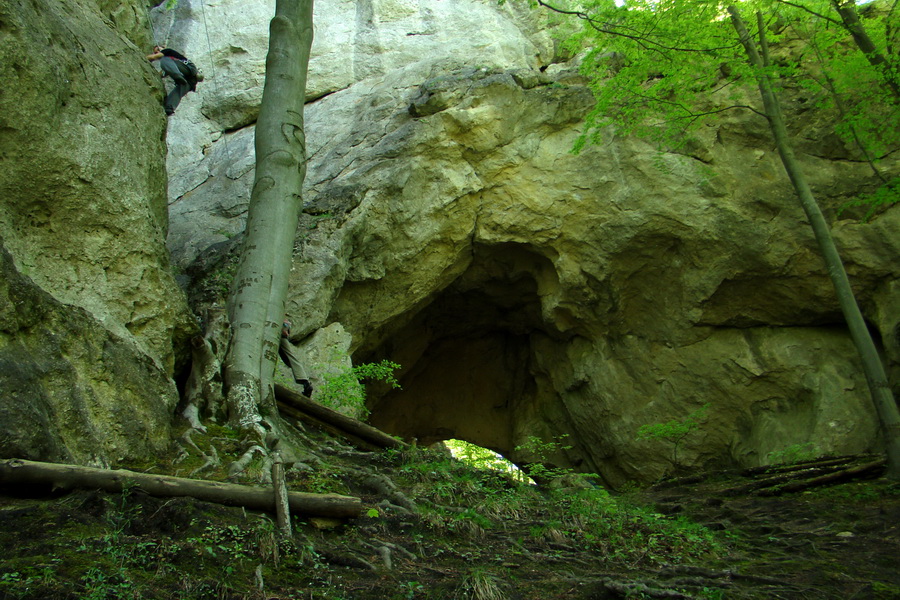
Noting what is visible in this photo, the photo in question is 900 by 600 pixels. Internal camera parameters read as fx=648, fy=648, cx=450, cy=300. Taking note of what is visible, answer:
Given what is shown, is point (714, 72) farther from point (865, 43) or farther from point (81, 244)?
point (81, 244)

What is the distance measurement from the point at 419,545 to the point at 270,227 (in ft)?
11.1

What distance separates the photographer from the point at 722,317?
36.3 feet

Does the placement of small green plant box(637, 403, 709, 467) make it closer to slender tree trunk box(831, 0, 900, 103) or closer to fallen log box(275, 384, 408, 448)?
fallen log box(275, 384, 408, 448)

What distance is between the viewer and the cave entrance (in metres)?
12.9

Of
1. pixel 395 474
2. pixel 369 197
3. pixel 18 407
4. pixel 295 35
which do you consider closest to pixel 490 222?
pixel 369 197

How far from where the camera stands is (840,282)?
7691mm

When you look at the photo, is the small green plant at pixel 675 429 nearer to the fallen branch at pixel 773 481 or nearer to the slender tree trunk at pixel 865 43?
the fallen branch at pixel 773 481

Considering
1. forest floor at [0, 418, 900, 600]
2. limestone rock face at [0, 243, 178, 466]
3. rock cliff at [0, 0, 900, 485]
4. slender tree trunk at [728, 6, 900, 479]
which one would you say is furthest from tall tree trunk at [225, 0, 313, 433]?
slender tree trunk at [728, 6, 900, 479]

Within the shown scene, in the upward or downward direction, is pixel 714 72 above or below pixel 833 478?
above

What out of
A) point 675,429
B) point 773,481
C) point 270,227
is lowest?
point 773,481

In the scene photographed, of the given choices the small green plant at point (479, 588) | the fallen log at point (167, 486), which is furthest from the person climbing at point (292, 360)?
the small green plant at point (479, 588)

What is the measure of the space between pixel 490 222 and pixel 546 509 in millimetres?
7031

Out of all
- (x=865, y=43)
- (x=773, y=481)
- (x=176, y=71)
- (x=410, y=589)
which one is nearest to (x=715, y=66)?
(x=865, y=43)

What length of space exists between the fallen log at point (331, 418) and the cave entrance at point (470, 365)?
18.9 feet
